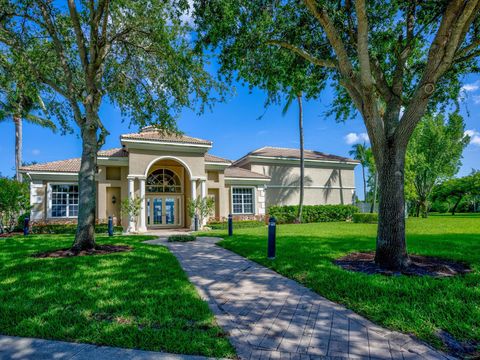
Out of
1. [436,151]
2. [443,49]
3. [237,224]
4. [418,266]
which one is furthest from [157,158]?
[436,151]

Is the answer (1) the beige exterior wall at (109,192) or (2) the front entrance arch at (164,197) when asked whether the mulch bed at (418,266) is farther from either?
(2) the front entrance arch at (164,197)

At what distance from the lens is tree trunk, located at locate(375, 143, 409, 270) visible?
588 centimetres

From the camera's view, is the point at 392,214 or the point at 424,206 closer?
the point at 392,214

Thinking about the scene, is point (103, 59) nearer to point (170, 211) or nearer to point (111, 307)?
point (111, 307)

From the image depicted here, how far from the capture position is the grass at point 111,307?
121 inches

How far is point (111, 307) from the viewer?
3969 millimetres

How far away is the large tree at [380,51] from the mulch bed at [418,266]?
28cm

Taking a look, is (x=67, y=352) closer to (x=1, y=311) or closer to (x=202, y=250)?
(x=1, y=311)

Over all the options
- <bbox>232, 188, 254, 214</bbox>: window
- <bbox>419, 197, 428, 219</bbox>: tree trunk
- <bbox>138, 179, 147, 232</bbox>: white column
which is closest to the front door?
<bbox>138, 179, 147, 232</bbox>: white column

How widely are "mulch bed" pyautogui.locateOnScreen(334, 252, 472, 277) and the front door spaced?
15.2m

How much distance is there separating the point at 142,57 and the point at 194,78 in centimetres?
250

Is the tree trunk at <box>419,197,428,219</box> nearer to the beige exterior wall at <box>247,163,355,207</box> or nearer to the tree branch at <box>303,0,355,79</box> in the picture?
the beige exterior wall at <box>247,163,355,207</box>

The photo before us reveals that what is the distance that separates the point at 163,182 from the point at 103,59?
1199 cm

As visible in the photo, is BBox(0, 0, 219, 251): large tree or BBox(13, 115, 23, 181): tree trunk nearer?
BBox(0, 0, 219, 251): large tree
